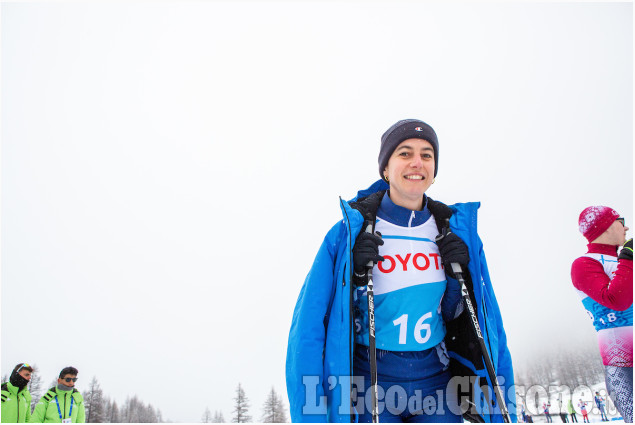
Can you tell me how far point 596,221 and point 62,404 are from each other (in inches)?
396

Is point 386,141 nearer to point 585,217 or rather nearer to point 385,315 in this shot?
point 385,315

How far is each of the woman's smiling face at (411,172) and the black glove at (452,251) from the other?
0.38 metres

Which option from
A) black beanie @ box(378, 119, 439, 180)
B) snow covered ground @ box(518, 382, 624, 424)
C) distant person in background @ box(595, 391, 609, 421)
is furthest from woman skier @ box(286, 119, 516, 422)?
distant person in background @ box(595, 391, 609, 421)

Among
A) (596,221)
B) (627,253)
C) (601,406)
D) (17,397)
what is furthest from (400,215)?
(17,397)

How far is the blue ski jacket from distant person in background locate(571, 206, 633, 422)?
1.02 meters

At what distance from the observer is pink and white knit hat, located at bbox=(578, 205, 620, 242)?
3.48 meters

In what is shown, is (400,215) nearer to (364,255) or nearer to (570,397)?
(364,255)

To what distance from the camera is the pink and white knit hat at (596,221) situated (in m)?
3.48

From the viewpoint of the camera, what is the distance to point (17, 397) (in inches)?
299

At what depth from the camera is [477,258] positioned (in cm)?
271

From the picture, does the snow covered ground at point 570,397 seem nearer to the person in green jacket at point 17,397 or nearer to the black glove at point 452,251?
the black glove at point 452,251

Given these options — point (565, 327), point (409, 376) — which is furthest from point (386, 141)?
point (565, 327)

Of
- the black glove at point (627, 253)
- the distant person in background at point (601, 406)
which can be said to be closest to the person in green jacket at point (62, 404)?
the black glove at point (627, 253)

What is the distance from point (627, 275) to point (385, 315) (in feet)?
6.64
